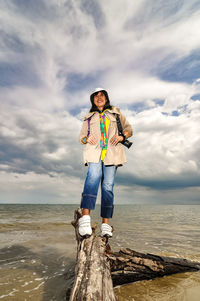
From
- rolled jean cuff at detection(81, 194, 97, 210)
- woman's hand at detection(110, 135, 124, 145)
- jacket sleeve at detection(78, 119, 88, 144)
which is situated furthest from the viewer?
jacket sleeve at detection(78, 119, 88, 144)

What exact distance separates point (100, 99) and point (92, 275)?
127 inches

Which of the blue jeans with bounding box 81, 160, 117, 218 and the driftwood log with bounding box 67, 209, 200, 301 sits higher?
the blue jeans with bounding box 81, 160, 117, 218

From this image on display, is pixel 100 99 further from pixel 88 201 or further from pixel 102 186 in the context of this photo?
pixel 88 201

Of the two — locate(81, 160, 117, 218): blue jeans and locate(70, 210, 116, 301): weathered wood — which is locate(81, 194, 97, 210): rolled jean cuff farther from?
locate(70, 210, 116, 301): weathered wood

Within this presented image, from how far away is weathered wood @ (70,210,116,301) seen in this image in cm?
179

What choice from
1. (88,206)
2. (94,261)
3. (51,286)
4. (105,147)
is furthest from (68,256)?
→ (105,147)

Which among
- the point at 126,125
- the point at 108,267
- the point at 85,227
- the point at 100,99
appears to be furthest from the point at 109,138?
the point at 108,267

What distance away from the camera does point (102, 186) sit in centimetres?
358

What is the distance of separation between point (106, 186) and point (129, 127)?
1.43 meters

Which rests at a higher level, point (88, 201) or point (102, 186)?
point (102, 186)

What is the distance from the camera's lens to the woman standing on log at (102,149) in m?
3.35

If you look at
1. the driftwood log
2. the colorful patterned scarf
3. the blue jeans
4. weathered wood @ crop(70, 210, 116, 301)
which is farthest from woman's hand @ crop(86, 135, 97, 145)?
weathered wood @ crop(70, 210, 116, 301)

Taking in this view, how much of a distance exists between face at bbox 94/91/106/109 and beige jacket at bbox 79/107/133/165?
0.72ft

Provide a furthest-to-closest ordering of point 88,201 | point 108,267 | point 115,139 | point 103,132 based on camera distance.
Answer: point 103,132 < point 115,139 < point 88,201 < point 108,267
